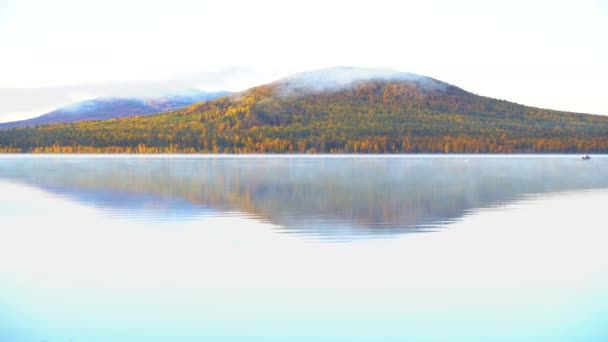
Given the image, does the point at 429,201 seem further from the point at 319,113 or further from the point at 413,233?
the point at 319,113

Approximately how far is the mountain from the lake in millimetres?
111895

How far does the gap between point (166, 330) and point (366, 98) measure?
18231 centimetres

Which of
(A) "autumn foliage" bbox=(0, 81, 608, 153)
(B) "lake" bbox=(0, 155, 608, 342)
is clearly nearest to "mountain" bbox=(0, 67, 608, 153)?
(A) "autumn foliage" bbox=(0, 81, 608, 153)

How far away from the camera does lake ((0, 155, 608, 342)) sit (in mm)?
9594

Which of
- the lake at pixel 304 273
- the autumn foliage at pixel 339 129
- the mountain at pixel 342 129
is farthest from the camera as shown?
the mountain at pixel 342 129

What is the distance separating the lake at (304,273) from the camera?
9.59 m

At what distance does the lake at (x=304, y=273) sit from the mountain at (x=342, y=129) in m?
112

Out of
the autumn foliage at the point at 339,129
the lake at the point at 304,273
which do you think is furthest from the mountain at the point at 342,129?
the lake at the point at 304,273

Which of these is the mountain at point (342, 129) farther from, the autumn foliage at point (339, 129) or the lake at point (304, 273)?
the lake at point (304, 273)

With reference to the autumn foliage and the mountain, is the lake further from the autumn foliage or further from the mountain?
the mountain

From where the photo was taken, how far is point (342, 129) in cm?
14712

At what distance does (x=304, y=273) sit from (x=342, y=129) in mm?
135327

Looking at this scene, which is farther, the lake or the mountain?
the mountain

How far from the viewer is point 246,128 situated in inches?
6230
